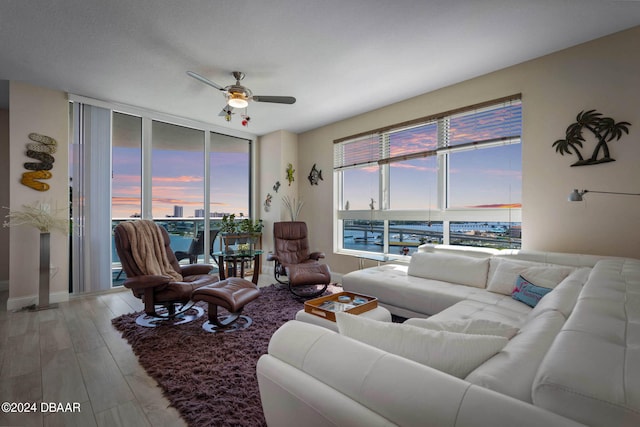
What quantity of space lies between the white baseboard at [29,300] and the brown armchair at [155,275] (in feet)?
4.78

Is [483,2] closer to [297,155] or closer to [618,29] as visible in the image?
[618,29]

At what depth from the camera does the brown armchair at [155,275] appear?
2680mm

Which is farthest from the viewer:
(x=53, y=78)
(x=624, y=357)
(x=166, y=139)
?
(x=166, y=139)

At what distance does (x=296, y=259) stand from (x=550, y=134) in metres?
3.51

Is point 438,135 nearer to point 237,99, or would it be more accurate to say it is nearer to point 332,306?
point 237,99

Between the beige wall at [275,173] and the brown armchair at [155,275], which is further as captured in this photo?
the beige wall at [275,173]

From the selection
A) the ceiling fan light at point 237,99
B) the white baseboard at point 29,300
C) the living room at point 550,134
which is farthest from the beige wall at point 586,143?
the white baseboard at point 29,300

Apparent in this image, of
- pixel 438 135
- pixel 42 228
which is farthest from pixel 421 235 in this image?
pixel 42 228

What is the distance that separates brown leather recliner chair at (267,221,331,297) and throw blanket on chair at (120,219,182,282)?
1.34 meters

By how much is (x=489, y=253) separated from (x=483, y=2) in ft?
7.42

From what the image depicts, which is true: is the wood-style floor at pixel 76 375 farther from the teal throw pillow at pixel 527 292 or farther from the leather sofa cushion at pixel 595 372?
the teal throw pillow at pixel 527 292

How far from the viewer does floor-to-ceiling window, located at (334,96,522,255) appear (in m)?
3.21

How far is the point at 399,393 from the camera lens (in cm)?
70

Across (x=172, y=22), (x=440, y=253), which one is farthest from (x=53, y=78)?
(x=440, y=253)
